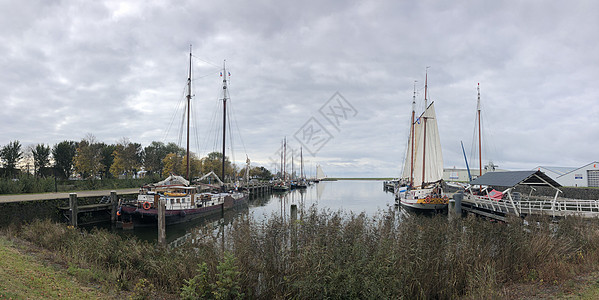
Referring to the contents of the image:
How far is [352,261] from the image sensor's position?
768 cm

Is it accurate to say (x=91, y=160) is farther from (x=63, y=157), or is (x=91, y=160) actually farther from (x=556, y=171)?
(x=556, y=171)

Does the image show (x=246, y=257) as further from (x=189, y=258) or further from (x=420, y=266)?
(x=420, y=266)

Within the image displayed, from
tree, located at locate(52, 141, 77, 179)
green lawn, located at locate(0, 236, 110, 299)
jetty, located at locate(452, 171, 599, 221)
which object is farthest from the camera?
tree, located at locate(52, 141, 77, 179)

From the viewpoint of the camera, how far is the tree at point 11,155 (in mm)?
63950

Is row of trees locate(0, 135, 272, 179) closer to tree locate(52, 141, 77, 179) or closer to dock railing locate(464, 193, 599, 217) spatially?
tree locate(52, 141, 77, 179)

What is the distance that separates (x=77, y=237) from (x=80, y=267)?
14.1 feet

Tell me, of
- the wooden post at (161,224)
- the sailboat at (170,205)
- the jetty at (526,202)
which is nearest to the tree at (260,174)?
the sailboat at (170,205)

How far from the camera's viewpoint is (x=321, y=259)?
767 cm

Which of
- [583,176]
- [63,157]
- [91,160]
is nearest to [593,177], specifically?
[583,176]

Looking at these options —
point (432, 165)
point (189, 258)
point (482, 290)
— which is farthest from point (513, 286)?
point (432, 165)

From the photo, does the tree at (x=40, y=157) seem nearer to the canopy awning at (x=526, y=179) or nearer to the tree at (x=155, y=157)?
the tree at (x=155, y=157)

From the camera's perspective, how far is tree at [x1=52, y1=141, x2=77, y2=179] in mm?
73938

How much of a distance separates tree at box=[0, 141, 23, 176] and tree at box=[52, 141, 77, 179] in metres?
6.86

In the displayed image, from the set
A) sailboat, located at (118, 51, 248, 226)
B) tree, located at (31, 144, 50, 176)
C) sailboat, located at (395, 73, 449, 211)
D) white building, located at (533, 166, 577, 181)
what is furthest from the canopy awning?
tree, located at (31, 144, 50, 176)
